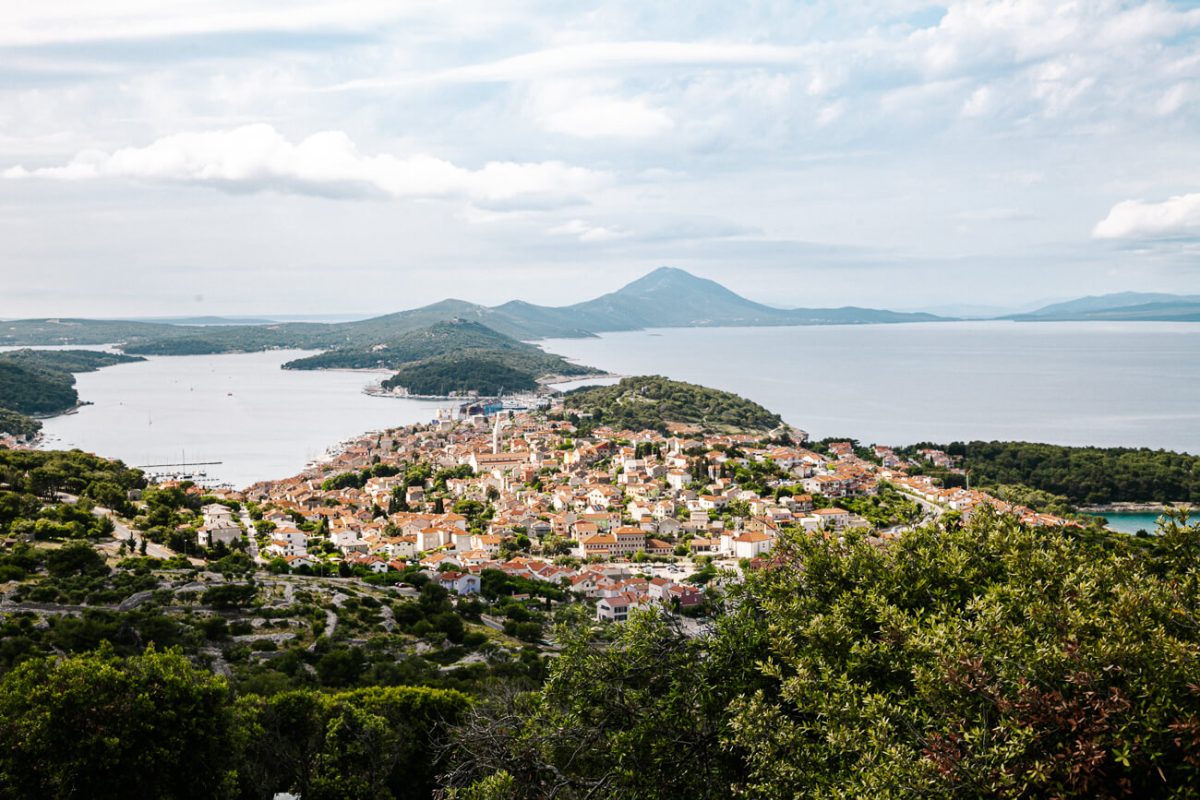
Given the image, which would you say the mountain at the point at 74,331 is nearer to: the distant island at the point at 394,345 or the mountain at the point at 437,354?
the distant island at the point at 394,345

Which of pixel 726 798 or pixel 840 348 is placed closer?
pixel 726 798

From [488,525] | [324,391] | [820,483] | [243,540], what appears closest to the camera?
[243,540]

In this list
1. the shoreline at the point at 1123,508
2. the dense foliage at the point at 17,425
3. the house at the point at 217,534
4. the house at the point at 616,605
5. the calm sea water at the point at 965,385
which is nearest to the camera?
the house at the point at 616,605

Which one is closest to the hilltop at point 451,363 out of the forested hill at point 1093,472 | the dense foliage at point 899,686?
the forested hill at point 1093,472

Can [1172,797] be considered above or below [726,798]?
above

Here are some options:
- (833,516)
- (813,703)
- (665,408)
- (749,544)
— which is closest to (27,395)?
(665,408)

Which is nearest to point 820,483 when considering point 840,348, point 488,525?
point 488,525

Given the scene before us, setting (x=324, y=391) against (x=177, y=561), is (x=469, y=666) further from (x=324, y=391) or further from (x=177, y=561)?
(x=324, y=391)

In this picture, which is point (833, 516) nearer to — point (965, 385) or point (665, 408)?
point (665, 408)
